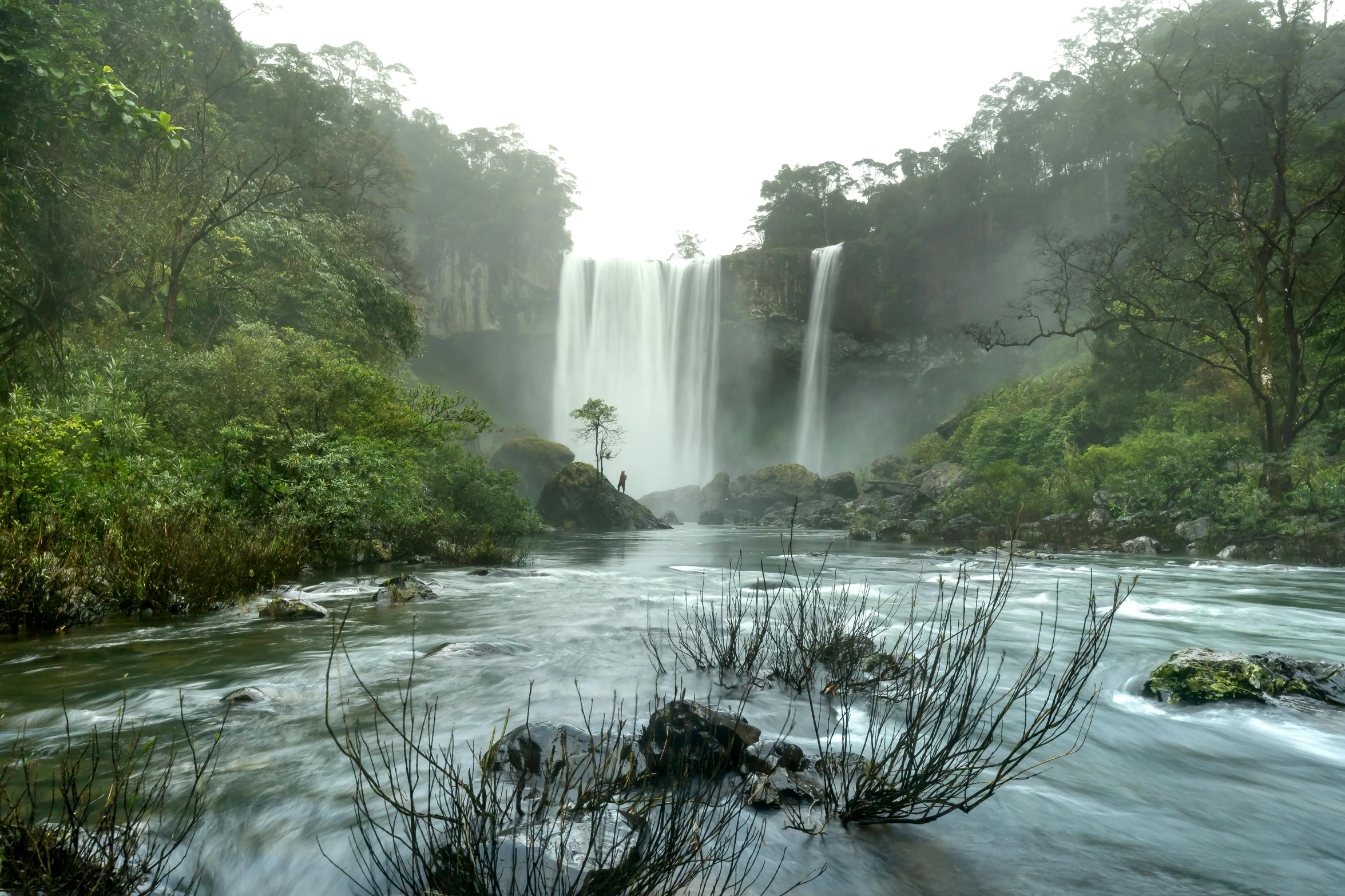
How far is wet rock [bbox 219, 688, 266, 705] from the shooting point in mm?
4617

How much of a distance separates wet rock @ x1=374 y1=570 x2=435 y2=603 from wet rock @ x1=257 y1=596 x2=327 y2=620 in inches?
47.6

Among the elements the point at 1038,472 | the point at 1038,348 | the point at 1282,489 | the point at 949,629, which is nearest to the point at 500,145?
the point at 1038,348

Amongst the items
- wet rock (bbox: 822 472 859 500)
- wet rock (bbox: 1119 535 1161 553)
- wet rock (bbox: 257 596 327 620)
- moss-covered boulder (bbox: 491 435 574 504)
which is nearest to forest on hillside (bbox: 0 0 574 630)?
wet rock (bbox: 257 596 327 620)

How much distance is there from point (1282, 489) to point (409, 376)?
1001 inches

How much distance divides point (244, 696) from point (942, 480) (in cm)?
3062

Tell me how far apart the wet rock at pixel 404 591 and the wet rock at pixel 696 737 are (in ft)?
21.0

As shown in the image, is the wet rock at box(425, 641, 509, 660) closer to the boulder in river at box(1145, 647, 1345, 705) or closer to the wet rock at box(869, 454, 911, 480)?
the boulder in river at box(1145, 647, 1345, 705)

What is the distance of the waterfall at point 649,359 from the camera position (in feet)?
169

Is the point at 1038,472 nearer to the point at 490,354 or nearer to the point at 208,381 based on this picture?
the point at 208,381

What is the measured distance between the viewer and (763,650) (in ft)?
17.8

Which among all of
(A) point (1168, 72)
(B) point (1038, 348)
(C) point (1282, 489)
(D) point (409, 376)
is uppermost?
(A) point (1168, 72)

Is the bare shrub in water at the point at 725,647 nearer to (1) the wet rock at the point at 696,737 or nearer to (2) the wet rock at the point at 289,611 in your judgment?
(1) the wet rock at the point at 696,737

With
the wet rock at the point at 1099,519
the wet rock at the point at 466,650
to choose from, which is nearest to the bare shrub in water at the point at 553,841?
the wet rock at the point at 466,650

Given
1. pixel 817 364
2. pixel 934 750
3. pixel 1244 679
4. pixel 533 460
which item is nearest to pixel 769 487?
pixel 817 364
